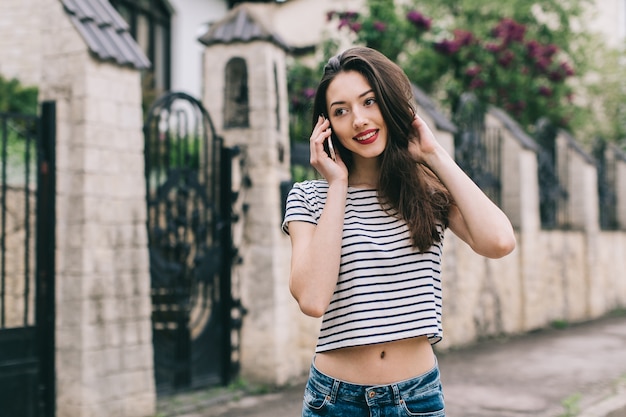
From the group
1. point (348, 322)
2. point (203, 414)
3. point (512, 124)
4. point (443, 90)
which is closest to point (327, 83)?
point (348, 322)

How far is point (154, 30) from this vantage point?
51.1 feet

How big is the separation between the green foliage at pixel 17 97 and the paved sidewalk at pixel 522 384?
5.64 m

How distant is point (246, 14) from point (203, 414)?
390cm

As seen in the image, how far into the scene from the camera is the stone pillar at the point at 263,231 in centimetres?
739

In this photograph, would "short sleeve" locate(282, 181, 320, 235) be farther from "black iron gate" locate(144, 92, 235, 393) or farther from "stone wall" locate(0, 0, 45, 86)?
"stone wall" locate(0, 0, 45, 86)

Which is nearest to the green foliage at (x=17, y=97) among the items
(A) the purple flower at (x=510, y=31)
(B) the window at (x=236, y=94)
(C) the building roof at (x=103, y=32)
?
(B) the window at (x=236, y=94)

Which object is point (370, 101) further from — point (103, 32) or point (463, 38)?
point (463, 38)

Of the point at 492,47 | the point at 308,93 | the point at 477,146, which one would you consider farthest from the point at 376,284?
the point at 492,47

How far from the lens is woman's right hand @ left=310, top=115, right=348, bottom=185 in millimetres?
2469

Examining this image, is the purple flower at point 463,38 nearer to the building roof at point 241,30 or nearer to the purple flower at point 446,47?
the purple flower at point 446,47

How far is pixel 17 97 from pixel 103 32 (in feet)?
16.7

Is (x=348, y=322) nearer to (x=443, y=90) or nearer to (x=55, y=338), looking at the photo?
(x=55, y=338)

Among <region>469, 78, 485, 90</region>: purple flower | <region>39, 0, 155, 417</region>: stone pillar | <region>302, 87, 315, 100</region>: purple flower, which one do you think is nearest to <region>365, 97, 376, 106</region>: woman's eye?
<region>39, 0, 155, 417</region>: stone pillar

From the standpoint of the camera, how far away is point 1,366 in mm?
5414
